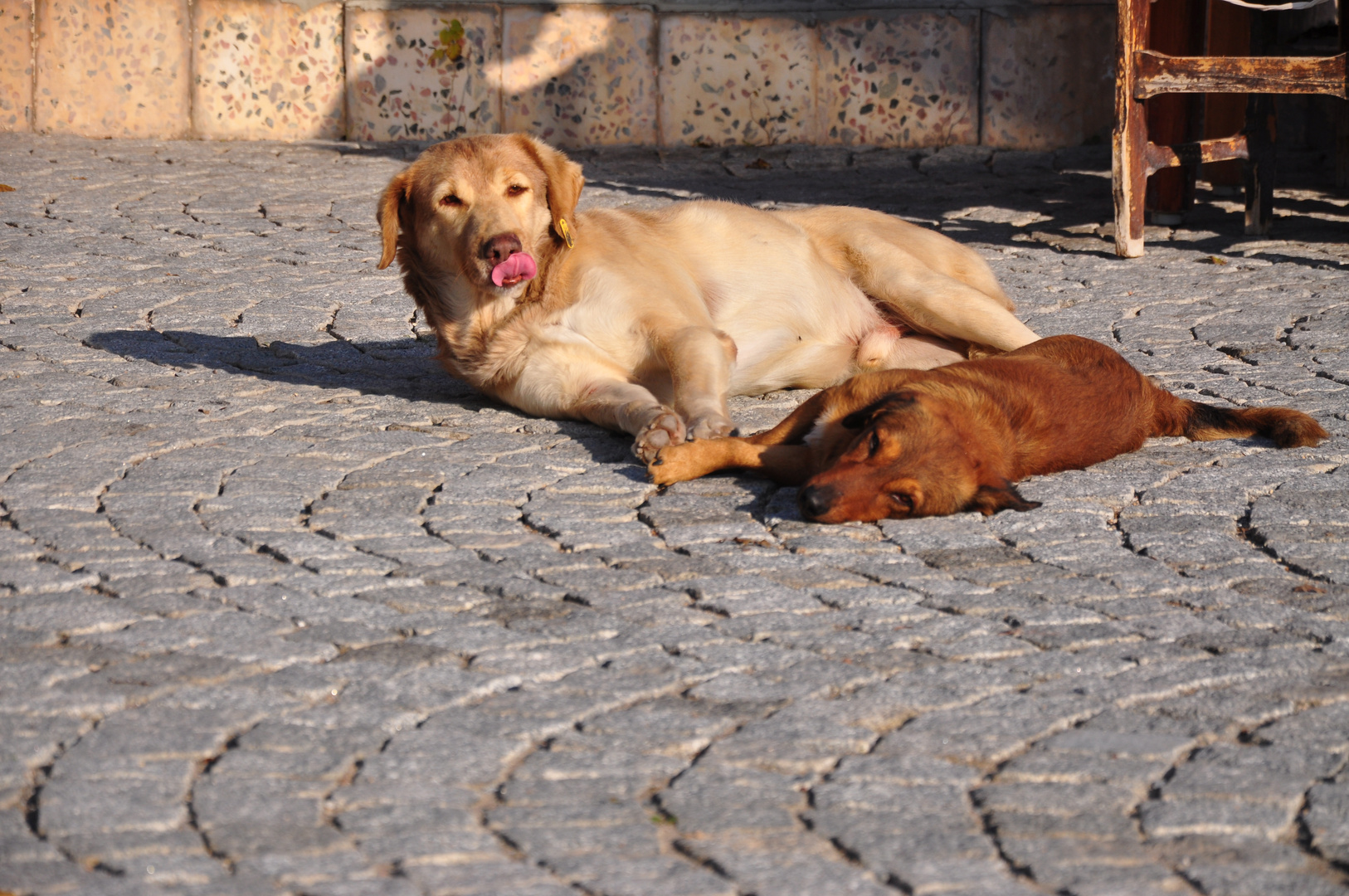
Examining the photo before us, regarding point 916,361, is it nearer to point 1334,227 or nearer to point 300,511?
point 300,511

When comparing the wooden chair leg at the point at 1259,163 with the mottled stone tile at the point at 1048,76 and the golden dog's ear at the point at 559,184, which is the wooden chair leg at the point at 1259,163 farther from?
the golden dog's ear at the point at 559,184

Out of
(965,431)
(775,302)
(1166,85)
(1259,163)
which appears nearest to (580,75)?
(1166,85)

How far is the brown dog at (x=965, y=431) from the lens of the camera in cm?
407

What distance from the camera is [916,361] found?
237 inches

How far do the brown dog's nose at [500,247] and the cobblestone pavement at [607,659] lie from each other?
0.65 m

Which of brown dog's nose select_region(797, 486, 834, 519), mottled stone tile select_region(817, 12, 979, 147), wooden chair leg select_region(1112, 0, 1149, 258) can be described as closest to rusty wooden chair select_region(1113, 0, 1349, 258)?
wooden chair leg select_region(1112, 0, 1149, 258)

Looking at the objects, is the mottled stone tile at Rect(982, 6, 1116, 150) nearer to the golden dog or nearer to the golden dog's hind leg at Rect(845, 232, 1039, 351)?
the golden dog

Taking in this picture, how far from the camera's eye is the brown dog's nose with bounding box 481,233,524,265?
16.8 ft

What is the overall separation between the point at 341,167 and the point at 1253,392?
844 centimetres

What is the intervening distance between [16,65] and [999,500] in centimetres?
1125

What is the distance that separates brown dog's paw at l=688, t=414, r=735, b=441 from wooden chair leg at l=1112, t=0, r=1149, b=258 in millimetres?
4976

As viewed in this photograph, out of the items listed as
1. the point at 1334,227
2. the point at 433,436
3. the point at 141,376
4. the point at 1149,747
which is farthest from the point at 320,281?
the point at 1334,227

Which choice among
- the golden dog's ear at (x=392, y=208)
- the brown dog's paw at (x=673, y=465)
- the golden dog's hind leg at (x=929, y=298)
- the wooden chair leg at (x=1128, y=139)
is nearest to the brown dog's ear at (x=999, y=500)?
the brown dog's paw at (x=673, y=465)

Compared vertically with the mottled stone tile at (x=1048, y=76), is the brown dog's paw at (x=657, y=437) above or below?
below
